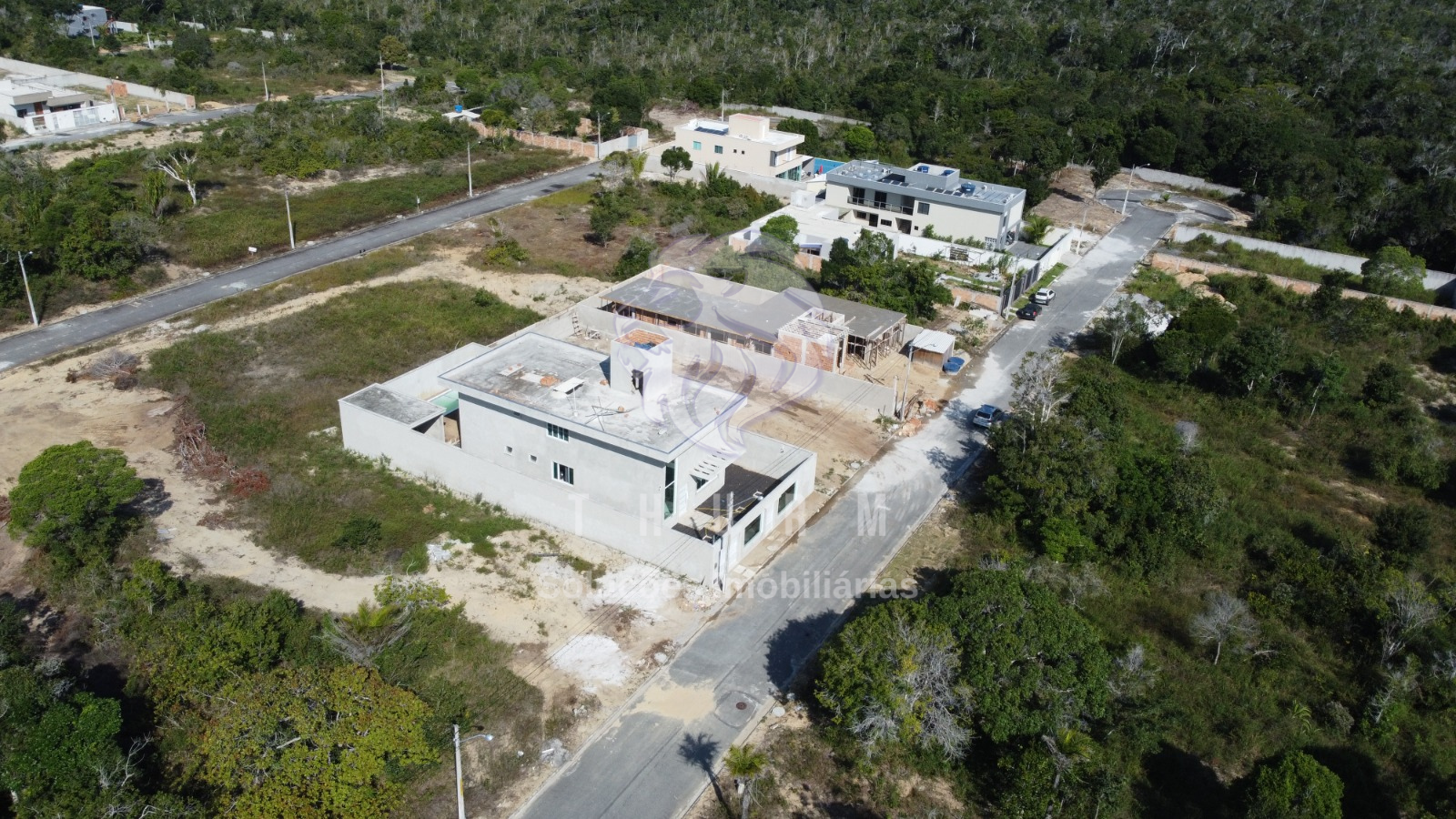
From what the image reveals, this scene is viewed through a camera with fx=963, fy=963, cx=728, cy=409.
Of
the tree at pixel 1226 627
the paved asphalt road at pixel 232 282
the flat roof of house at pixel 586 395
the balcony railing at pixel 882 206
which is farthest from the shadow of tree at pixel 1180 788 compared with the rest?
the paved asphalt road at pixel 232 282

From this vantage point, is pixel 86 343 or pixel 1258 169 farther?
pixel 1258 169

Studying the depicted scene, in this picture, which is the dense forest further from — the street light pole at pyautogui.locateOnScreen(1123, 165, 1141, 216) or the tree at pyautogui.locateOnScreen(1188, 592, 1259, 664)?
the tree at pyautogui.locateOnScreen(1188, 592, 1259, 664)

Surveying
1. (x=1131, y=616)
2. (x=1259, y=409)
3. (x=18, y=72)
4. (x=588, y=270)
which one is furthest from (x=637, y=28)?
(x=1131, y=616)

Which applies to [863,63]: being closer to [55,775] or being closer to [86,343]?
[86,343]

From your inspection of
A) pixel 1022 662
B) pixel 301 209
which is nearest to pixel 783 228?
pixel 301 209

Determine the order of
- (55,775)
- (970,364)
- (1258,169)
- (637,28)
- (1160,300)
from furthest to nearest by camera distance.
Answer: (637,28), (1258,169), (1160,300), (970,364), (55,775)

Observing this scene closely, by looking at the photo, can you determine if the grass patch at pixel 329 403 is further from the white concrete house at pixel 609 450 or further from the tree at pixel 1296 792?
the tree at pixel 1296 792
